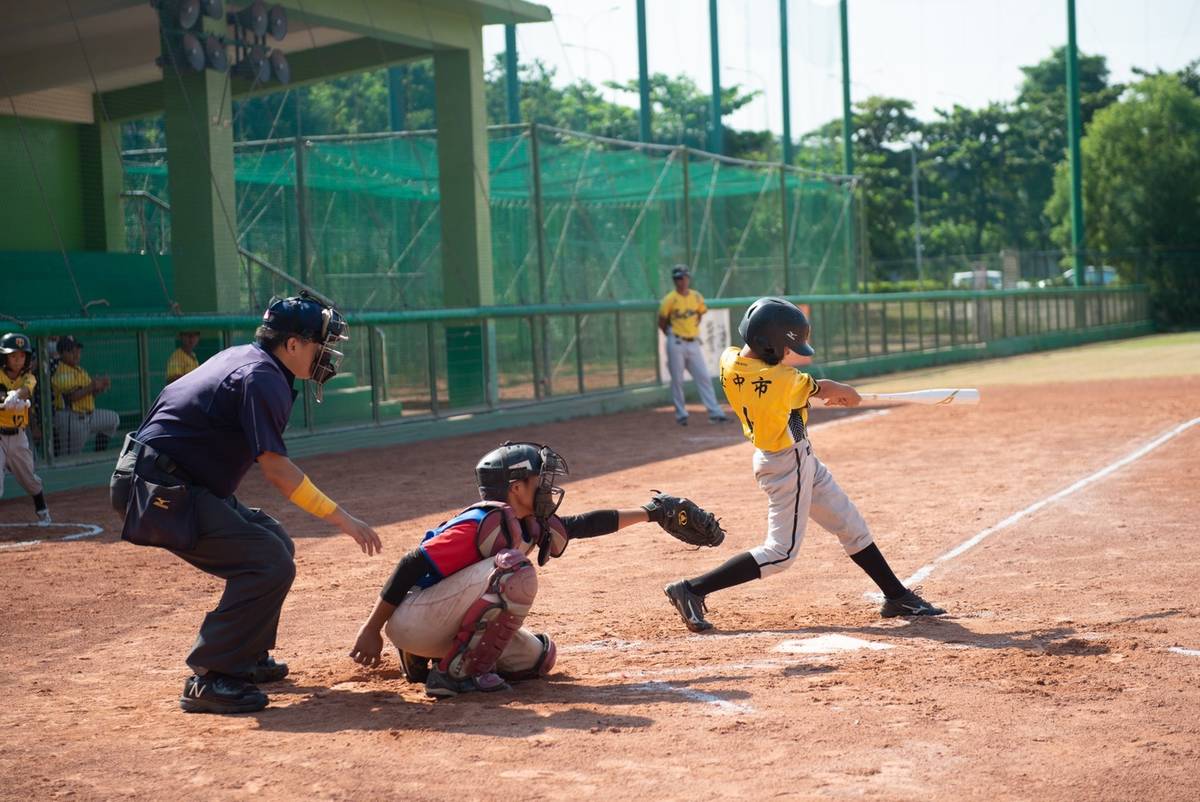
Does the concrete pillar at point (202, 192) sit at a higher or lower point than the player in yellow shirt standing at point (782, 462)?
higher

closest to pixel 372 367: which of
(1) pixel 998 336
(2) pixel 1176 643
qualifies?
(2) pixel 1176 643

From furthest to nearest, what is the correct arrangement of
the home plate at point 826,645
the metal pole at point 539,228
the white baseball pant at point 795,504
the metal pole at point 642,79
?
1. the metal pole at point 642,79
2. the metal pole at point 539,228
3. the white baseball pant at point 795,504
4. the home plate at point 826,645

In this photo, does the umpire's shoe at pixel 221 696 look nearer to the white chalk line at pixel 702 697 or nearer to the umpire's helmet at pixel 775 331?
the white chalk line at pixel 702 697

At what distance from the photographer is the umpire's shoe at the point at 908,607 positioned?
245 inches

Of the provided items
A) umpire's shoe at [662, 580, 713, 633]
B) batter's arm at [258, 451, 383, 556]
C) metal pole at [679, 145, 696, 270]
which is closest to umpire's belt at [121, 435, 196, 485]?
batter's arm at [258, 451, 383, 556]

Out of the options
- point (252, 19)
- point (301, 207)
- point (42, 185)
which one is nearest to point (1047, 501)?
point (301, 207)

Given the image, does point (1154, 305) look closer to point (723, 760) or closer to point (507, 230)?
→ point (507, 230)

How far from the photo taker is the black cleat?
5477 millimetres

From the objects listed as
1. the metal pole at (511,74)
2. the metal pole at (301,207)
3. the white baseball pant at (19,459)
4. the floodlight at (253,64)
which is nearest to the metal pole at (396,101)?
the metal pole at (511,74)

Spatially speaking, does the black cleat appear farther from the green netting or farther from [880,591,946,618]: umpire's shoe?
the green netting

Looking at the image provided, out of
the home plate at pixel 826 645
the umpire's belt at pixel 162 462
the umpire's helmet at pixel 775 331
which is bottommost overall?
the home plate at pixel 826 645

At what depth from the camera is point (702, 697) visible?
4.98 metres

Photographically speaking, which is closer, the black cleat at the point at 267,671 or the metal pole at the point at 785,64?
the black cleat at the point at 267,671

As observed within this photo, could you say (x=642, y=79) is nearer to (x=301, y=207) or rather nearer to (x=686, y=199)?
(x=686, y=199)
